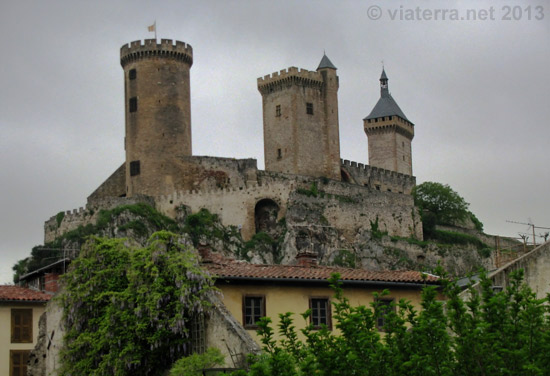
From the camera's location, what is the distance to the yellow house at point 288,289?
31859mm

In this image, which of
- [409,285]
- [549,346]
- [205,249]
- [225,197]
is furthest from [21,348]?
[225,197]

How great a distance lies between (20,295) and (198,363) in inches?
591

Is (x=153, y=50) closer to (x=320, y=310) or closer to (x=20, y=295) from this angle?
(x=20, y=295)

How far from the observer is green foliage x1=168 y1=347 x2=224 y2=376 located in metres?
28.6

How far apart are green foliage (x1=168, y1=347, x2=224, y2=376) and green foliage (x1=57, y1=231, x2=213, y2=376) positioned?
1416mm

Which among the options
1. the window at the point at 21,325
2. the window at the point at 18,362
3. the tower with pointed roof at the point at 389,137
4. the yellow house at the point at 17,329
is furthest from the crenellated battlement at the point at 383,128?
the window at the point at 18,362

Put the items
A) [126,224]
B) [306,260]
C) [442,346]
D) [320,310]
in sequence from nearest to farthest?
[442,346] < [320,310] < [306,260] < [126,224]

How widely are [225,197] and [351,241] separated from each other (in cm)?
934

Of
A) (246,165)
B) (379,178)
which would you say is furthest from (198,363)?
(379,178)

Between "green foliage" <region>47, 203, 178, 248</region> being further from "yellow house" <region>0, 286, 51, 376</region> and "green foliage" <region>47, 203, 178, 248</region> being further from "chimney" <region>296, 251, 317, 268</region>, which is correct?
"chimney" <region>296, 251, 317, 268</region>

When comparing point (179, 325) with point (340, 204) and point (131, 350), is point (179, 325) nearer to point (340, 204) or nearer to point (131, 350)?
point (131, 350)

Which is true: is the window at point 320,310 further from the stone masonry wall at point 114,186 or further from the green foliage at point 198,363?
the stone masonry wall at point 114,186

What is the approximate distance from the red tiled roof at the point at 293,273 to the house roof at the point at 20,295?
32.4 feet

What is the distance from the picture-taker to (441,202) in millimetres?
92625
